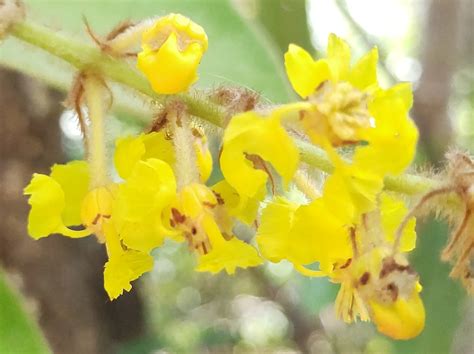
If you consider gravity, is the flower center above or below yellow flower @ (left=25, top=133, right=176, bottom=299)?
above

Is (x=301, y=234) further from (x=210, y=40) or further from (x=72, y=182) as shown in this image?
(x=210, y=40)

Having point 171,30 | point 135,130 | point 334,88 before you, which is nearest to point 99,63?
point 171,30

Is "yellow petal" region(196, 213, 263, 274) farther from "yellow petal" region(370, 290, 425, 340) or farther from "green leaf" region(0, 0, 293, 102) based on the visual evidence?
"green leaf" region(0, 0, 293, 102)

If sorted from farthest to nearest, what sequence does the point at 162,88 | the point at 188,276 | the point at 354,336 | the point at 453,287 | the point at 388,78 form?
the point at 188,276 → the point at 354,336 → the point at 388,78 → the point at 453,287 → the point at 162,88

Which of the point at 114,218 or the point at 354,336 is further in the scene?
the point at 354,336

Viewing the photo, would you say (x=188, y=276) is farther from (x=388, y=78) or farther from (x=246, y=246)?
(x=246, y=246)

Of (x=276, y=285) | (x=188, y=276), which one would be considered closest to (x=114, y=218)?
(x=276, y=285)

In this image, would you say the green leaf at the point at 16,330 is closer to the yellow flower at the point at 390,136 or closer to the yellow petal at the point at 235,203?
the yellow petal at the point at 235,203

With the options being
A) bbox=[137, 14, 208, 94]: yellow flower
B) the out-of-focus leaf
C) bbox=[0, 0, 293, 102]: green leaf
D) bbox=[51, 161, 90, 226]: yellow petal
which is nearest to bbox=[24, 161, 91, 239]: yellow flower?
bbox=[51, 161, 90, 226]: yellow petal
